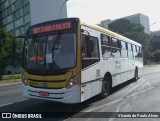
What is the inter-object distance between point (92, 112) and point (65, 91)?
1148 mm

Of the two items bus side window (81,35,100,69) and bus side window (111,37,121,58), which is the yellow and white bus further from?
bus side window (111,37,121,58)

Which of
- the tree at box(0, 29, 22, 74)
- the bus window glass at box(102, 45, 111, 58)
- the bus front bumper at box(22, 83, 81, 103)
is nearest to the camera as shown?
the bus front bumper at box(22, 83, 81, 103)

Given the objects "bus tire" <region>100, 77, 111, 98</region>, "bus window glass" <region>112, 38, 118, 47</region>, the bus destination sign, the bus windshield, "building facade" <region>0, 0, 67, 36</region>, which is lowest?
"bus tire" <region>100, 77, 111, 98</region>

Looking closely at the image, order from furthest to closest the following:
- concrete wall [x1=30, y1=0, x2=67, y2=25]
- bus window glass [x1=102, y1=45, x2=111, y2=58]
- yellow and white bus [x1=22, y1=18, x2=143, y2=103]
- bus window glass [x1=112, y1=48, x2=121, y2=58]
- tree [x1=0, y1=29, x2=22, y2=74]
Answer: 1. concrete wall [x1=30, y1=0, x2=67, y2=25]
2. tree [x1=0, y1=29, x2=22, y2=74]
3. bus window glass [x1=112, y1=48, x2=121, y2=58]
4. bus window glass [x1=102, y1=45, x2=111, y2=58]
5. yellow and white bus [x1=22, y1=18, x2=143, y2=103]

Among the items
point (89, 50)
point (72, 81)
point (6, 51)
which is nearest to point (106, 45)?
point (89, 50)

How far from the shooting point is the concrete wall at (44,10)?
Result: 79.2 meters

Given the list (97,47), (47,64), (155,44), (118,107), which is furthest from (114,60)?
(155,44)

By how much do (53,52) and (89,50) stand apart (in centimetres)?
139

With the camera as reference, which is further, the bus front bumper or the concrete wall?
the concrete wall

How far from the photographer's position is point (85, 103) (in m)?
11.8

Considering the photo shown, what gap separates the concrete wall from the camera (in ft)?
260

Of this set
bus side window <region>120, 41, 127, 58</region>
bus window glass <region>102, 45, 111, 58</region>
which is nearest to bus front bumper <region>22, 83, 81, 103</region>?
bus window glass <region>102, 45, 111, 58</region>

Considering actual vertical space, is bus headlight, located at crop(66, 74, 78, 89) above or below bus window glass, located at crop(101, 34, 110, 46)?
below

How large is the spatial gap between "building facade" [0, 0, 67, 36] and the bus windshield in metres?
64.8
